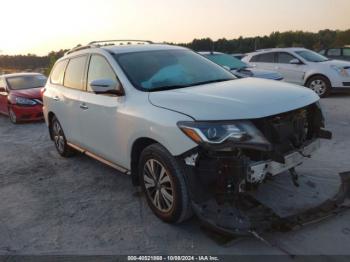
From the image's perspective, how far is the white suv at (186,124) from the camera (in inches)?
131

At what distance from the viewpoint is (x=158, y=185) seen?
3932 millimetres

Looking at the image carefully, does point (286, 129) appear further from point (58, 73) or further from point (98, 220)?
point (58, 73)

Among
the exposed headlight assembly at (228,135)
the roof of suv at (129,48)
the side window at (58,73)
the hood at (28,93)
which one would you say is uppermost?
the roof of suv at (129,48)

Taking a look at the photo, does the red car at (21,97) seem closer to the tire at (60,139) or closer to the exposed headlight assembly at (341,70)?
the tire at (60,139)

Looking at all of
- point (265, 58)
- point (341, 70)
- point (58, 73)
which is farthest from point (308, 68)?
point (58, 73)

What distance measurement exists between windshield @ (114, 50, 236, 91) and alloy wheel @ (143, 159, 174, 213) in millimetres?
863

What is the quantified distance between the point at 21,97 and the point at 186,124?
28.9 ft

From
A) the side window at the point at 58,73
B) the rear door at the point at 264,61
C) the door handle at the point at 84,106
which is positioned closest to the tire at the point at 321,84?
the rear door at the point at 264,61

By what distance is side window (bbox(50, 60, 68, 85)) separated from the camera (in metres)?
6.28

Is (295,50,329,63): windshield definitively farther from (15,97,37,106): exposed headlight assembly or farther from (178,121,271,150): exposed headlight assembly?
(178,121,271,150): exposed headlight assembly

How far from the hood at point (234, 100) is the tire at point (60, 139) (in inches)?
114

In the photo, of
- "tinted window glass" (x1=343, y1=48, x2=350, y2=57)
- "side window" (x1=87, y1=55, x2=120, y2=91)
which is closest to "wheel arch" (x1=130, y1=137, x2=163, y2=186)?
"side window" (x1=87, y1=55, x2=120, y2=91)

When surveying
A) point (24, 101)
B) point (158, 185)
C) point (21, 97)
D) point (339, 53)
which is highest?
point (339, 53)

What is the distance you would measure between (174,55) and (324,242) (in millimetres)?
2850
